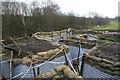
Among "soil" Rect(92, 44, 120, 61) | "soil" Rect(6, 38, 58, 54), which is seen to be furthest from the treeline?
"soil" Rect(92, 44, 120, 61)

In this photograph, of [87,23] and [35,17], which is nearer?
[35,17]

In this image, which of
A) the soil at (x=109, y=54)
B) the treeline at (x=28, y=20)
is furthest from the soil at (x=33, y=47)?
the treeline at (x=28, y=20)

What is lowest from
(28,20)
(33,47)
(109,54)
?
(109,54)

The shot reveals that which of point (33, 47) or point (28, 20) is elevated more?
point (28, 20)

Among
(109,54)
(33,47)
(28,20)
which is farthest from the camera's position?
(28,20)

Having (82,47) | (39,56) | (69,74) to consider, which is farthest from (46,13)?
(69,74)

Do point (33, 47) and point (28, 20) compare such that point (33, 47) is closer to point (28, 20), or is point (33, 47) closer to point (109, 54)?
point (109, 54)

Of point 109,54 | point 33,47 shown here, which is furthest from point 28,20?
point 109,54

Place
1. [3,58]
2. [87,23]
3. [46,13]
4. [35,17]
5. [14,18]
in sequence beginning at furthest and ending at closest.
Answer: [87,23]
[46,13]
[35,17]
[14,18]
[3,58]

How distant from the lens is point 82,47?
272 inches

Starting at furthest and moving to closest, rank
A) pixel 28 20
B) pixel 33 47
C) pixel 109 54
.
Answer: pixel 28 20 < pixel 33 47 < pixel 109 54

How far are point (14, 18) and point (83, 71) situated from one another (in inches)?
329

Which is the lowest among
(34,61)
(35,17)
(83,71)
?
(83,71)

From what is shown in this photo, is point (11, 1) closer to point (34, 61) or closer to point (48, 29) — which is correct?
point (48, 29)
